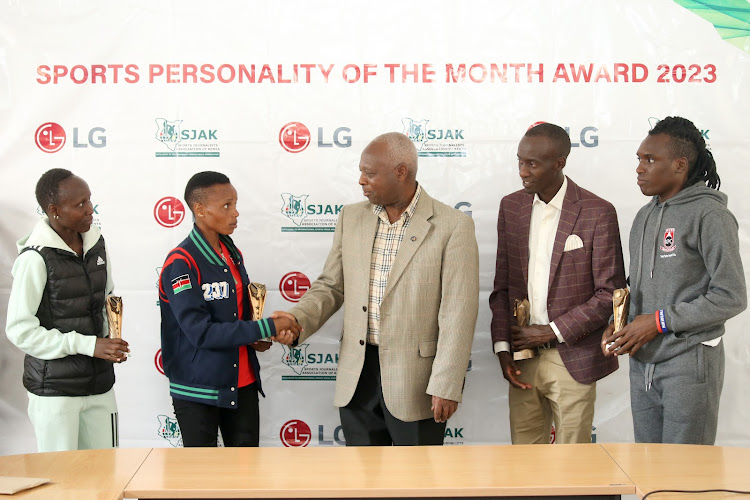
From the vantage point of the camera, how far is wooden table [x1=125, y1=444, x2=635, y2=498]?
2.11 m

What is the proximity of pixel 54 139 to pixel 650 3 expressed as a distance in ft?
10.7

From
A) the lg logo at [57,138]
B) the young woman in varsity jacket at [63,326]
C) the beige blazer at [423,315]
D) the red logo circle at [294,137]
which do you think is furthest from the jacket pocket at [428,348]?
the lg logo at [57,138]

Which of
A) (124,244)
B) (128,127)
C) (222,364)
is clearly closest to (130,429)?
(124,244)

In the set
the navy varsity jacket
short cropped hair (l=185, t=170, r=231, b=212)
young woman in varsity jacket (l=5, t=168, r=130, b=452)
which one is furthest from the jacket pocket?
young woman in varsity jacket (l=5, t=168, r=130, b=452)

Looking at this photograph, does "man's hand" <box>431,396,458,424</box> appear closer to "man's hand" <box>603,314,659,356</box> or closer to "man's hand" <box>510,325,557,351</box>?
"man's hand" <box>510,325,557,351</box>

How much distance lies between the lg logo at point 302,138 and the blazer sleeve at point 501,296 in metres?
1.03

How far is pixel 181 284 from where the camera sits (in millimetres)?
3014

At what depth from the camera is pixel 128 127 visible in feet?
13.4

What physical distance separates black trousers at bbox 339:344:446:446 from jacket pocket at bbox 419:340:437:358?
0.19 metres

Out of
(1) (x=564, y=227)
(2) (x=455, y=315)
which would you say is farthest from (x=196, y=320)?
(1) (x=564, y=227)

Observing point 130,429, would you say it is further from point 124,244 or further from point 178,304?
point 178,304

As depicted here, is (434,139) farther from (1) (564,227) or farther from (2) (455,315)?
(2) (455,315)

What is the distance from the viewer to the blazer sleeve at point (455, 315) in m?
3.01

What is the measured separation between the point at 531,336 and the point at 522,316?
9 centimetres
